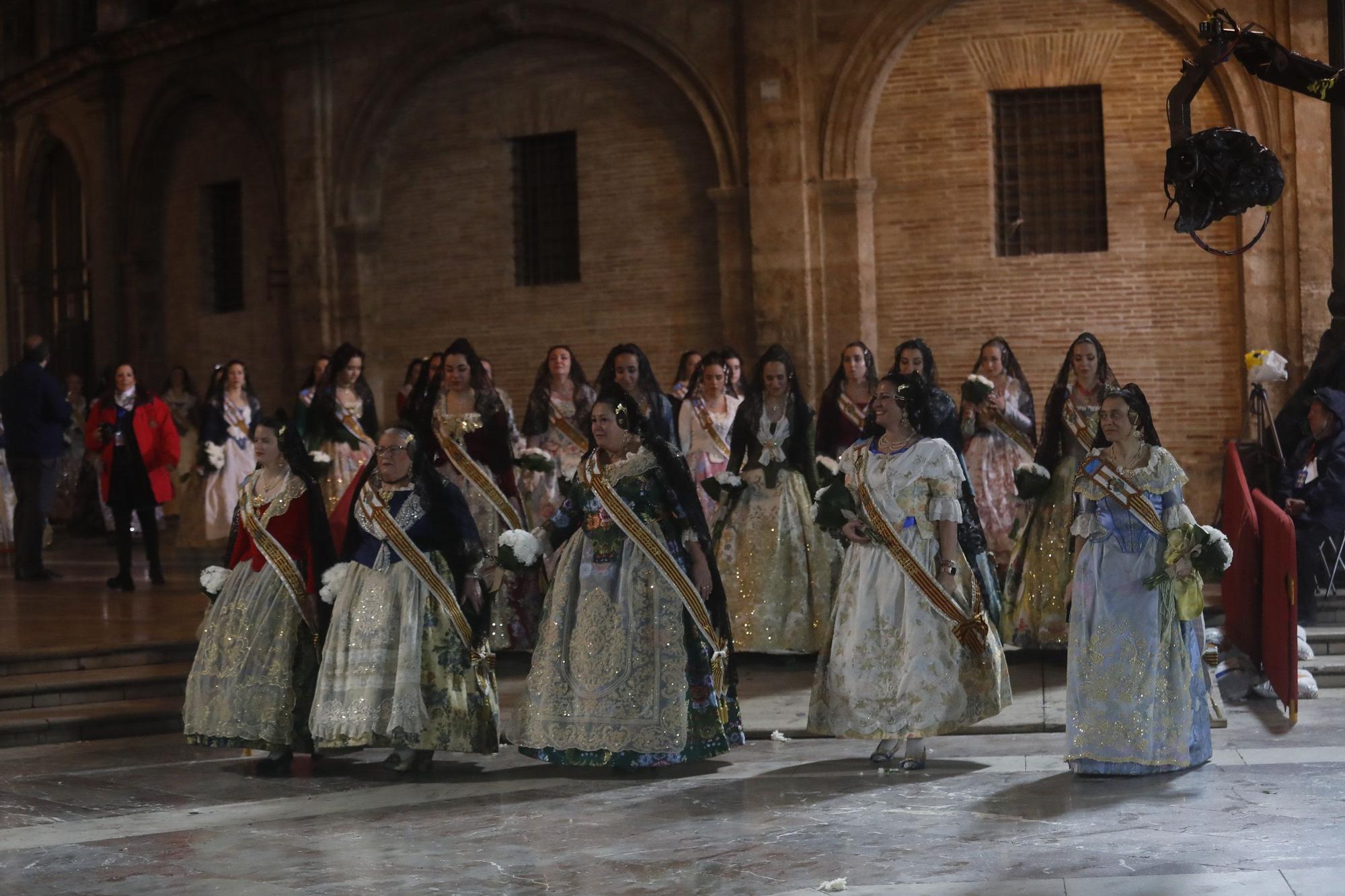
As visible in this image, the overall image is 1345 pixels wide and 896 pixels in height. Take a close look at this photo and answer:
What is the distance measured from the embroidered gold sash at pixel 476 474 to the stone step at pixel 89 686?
1.84 metres

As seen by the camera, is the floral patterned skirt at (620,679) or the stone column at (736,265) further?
the stone column at (736,265)

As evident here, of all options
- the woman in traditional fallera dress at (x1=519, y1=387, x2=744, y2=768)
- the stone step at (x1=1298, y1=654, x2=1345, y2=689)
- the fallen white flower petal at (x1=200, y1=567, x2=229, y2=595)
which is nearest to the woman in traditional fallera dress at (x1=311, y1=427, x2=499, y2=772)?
the woman in traditional fallera dress at (x1=519, y1=387, x2=744, y2=768)

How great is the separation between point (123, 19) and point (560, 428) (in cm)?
1333

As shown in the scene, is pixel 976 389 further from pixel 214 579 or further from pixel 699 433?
pixel 214 579

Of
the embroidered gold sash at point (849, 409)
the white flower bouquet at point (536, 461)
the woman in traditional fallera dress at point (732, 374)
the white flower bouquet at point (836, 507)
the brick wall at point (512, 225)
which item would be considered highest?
the brick wall at point (512, 225)

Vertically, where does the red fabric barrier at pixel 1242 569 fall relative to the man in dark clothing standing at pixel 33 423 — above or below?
below

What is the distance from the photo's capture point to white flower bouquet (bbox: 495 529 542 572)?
782 centimetres

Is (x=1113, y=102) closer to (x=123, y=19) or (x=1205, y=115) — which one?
(x=1205, y=115)

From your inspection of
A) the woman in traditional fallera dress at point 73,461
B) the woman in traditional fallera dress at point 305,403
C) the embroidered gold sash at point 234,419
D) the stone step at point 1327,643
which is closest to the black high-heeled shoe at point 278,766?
the woman in traditional fallera dress at point 305,403

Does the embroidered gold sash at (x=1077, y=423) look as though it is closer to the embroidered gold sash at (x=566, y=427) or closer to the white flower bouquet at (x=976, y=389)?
the white flower bouquet at (x=976, y=389)

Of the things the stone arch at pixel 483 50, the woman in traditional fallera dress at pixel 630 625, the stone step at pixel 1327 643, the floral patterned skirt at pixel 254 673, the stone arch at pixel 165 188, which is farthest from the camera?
the stone arch at pixel 165 188

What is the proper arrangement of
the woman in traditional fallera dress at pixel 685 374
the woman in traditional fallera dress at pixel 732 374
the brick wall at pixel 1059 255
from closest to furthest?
the woman in traditional fallera dress at pixel 732 374 < the woman in traditional fallera dress at pixel 685 374 < the brick wall at pixel 1059 255

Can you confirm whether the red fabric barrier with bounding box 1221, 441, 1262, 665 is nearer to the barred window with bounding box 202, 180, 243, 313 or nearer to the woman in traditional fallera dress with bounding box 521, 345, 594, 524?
the woman in traditional fallera dress with bounding box 521, 345, 594, 524

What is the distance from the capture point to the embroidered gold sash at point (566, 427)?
37.4 feet
